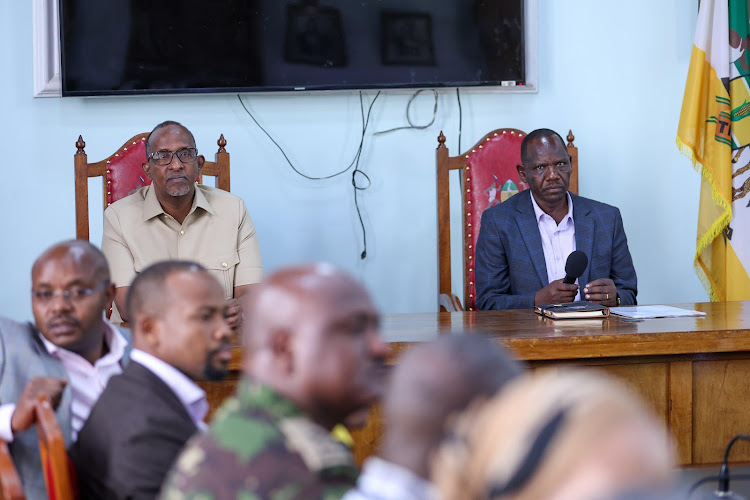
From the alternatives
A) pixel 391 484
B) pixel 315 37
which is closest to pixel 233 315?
pixel 315 37

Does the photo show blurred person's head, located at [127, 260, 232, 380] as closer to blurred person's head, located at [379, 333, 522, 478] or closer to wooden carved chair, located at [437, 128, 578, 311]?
blurred person's head, located at [379, 333, 522, 478]

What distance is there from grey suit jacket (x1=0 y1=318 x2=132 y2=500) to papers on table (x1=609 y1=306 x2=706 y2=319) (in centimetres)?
186

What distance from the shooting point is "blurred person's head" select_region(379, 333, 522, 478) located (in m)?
0.86

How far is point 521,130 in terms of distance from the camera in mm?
4305

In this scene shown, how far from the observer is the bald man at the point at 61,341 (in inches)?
68.9

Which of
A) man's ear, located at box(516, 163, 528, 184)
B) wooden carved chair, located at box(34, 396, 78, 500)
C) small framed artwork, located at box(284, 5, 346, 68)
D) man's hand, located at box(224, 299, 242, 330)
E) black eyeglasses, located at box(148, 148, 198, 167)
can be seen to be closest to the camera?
wooden carved chair, located at box(34, 396, 78, 500)

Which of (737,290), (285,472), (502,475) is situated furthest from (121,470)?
(737,290)

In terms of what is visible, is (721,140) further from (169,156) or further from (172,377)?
(172,377)

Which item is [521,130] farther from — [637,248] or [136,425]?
[136,425]

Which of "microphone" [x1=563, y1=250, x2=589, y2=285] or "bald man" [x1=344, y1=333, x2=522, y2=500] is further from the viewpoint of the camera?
"microphone" [x1=563, y1=250, x2=589, y2=285]

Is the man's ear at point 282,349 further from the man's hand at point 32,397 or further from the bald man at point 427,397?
the man's hand at point 32,397

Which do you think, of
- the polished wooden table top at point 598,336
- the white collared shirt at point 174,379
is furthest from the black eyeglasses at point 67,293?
the polished wooden table top at point 598,336

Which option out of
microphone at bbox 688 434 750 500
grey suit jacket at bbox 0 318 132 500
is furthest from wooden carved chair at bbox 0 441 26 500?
microphone at bbox 688 434 750 500

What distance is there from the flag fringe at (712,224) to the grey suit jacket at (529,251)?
0.71 meters
